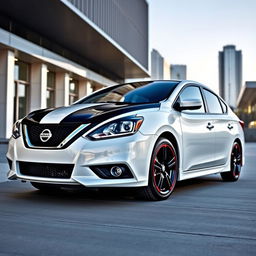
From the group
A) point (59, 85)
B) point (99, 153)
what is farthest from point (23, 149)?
point (59, 85)

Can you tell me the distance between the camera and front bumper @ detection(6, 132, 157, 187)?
163 inches

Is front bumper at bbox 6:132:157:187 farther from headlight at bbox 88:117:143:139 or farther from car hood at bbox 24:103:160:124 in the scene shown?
car hood at bbox 24:103:160:124

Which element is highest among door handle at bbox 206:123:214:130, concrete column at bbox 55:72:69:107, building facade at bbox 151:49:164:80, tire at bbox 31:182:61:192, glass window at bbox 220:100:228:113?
building facade at bbox 151:49:164:80

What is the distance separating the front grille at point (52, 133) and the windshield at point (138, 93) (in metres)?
1.16

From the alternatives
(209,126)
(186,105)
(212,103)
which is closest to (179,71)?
(212,103)

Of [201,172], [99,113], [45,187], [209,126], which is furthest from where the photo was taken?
[209,126]

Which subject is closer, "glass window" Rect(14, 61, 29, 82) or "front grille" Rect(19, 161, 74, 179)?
"front grille" Rect(19, 161, 74, 179)

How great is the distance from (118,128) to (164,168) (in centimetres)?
85

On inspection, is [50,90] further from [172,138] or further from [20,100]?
[172,138]

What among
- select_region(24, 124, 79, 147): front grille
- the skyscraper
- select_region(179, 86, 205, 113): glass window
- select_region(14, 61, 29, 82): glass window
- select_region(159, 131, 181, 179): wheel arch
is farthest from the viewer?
the skyscraper

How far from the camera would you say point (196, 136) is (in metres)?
Answer: 5.39

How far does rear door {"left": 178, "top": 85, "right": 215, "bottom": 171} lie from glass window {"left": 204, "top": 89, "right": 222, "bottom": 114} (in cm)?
23

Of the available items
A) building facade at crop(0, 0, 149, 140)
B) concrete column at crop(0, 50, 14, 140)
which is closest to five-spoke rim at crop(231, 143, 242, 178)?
building facade at crop(0, 0, 149, 140)

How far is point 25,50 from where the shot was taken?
19.8 meters
